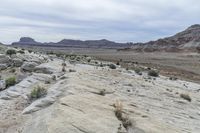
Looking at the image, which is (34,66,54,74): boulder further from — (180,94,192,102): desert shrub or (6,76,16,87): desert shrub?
(180,94,192,102): desert shrub

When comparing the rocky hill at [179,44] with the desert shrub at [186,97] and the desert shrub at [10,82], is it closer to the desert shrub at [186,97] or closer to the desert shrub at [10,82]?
the desert shrub at [186,97]

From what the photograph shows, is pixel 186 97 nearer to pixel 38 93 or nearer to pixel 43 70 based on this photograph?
pixel 43 70

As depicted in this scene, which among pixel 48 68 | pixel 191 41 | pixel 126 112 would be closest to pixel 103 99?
pixel 126 112

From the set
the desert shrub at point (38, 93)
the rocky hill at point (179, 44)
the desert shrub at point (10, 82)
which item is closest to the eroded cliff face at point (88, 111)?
the desert shrub at point (38, 93)

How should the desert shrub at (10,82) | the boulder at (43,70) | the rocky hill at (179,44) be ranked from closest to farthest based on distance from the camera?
the desert shrub at (10,82) < the boulder at (43,70) < the rocky hill at (179,44)

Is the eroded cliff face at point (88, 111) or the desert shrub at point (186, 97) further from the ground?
the eroded cliff face at point (88, 111)

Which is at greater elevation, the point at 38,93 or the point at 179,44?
the point at 38,93

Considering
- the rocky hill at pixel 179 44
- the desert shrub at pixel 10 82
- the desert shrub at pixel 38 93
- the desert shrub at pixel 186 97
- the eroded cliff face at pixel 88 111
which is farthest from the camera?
the rocky hill at pixel 179 44

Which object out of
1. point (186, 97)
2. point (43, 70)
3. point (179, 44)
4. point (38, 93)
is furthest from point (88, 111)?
point (179, 44)

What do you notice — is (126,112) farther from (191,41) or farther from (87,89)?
(191,41)

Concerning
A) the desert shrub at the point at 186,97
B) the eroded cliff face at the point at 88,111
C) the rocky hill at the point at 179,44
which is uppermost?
the eroded cliff face at the point at 88,111

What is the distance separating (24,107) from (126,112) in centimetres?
440

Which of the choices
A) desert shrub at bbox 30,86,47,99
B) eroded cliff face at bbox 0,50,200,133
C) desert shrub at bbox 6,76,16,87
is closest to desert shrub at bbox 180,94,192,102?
eroded cliff face at bbox 0,50,200,133

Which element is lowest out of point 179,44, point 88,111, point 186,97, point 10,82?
point 179,44
